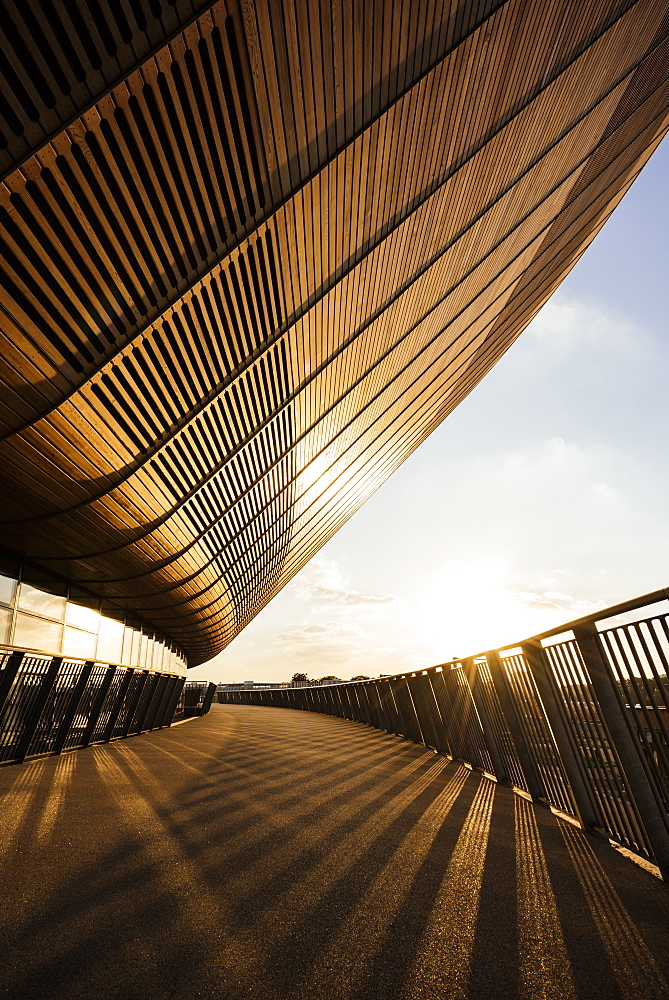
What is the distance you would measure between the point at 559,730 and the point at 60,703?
A: 6891 mm

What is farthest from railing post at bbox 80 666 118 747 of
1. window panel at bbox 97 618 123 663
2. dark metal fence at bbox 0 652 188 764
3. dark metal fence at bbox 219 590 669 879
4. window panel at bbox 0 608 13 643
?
window panel at bbox 97 618 123 663

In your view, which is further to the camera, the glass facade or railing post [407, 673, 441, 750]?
the glass facade

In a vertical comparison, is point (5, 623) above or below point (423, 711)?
above

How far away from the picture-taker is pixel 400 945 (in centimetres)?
219

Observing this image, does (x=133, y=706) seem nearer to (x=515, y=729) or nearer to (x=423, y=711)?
(x=423, y=711)

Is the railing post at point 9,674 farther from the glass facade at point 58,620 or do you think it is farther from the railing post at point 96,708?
the glass facade at point 58,620

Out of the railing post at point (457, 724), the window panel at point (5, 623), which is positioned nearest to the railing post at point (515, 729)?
the railing post at point (457, 724)

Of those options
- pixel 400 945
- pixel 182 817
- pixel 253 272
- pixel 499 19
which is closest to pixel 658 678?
pixel 400 945

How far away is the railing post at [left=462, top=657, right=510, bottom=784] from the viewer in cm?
598

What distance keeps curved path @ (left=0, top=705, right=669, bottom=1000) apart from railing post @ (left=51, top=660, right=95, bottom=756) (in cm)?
341

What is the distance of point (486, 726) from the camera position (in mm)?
6047

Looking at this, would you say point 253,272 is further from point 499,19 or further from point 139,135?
point 499,19

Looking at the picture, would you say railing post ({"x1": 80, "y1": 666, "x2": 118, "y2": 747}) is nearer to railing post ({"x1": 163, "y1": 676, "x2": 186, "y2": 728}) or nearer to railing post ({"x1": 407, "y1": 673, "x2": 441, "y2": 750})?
railing post ({"x1": 407, "y1": 673, "x2": 441, "y2": 750})

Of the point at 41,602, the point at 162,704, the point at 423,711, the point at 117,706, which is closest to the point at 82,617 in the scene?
the point at 41,602
